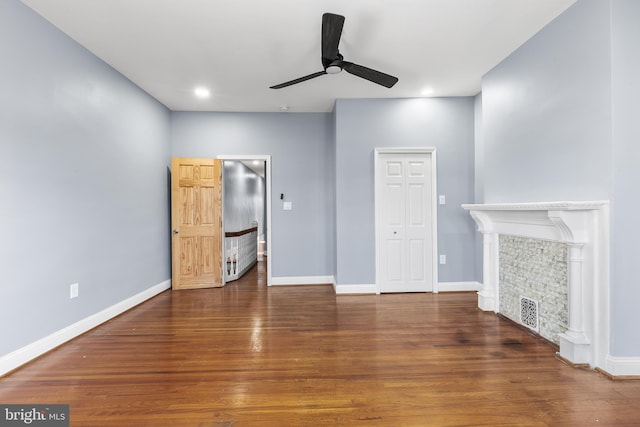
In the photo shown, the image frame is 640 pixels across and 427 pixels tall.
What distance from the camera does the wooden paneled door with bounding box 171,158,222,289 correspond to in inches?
170

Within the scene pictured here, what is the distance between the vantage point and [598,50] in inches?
79.7

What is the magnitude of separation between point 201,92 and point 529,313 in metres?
4.52

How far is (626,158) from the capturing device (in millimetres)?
1941

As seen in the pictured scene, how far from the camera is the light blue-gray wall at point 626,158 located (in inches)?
76.2

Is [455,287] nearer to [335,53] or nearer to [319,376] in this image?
[319,376]

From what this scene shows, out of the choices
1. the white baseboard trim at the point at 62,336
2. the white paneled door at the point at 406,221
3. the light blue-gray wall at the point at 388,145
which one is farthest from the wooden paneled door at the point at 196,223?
the white paneled door at the point at 406,221

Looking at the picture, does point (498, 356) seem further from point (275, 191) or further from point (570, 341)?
point (275, 191)

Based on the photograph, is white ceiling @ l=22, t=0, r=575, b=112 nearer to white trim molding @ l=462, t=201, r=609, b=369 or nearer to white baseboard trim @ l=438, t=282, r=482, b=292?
white trim molding @ l=462, t=201, r=609, b=369

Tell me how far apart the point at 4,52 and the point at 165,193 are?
2.48 m

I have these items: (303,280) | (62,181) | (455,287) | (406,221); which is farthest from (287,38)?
(455,287)

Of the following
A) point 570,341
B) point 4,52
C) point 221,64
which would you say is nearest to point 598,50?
point 570,341

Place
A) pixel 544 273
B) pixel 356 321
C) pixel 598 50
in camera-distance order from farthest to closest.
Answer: pixel 356 321
pixel 544 273
pixel 598 50

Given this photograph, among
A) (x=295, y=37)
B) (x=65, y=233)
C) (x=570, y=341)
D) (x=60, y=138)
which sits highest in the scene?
(x=295, y=37)

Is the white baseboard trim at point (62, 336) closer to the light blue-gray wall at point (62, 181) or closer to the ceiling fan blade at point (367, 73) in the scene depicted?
the light blue-gray wall at point (62, 181)
